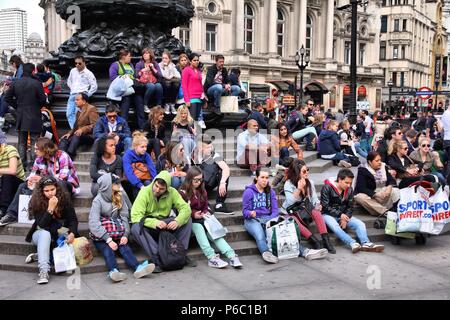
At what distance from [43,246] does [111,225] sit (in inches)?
32.0

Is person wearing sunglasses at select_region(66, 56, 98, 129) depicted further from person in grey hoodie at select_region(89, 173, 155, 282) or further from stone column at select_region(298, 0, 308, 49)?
stone column at select_region(298, 0, 308, 49)

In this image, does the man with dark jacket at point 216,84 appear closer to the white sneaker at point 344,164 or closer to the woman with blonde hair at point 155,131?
the white sneaker at point 344,164

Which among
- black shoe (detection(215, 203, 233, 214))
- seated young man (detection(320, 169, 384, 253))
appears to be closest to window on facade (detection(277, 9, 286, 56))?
seated young man (detection(320, 169, 384, 253))

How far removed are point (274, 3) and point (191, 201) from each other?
48.3 m

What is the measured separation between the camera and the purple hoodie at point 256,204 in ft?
24.9

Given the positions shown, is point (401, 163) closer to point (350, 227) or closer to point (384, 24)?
point (350, 227)

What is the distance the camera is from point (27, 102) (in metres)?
8.90

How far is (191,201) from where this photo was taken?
729 centimetres

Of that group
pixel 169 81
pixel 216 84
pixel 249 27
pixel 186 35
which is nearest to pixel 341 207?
pixel 169 81

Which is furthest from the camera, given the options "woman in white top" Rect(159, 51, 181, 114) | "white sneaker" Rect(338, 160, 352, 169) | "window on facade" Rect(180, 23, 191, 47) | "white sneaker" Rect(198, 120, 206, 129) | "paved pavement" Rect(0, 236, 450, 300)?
"window on facade" Rect(180, 23, 191, 47)

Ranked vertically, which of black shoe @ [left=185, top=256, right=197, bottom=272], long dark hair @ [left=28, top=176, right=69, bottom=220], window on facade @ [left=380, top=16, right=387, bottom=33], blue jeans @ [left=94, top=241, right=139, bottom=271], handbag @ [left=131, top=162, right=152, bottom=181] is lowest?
black shoe @ [left=185, top=256, right=197, bottom=272]

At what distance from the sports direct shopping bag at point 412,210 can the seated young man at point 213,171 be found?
2410 mm

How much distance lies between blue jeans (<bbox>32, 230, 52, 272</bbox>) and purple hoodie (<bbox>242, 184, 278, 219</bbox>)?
8.49ft

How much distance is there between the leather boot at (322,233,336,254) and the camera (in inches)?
297
